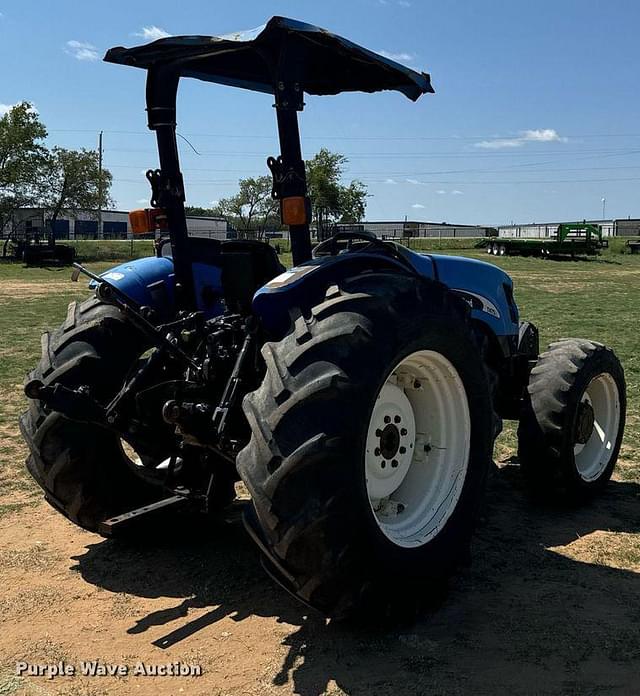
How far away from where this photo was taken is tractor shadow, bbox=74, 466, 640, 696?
127 inches

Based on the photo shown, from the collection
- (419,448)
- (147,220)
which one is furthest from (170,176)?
(419,448)

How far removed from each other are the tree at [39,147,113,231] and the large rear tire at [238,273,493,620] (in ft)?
167

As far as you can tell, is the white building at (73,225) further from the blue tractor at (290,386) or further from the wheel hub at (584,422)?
the wheel hub at (584,422)

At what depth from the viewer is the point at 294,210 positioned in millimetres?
3916

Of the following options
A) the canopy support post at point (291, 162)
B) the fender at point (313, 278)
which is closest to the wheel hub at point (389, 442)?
the fender at point (313, 278)

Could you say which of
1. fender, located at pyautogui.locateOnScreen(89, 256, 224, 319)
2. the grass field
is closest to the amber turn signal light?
fender, located at pyautogui.locateOnScreen(89, 256, 224, 319)

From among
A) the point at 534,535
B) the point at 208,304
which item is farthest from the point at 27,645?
the point at 534,535

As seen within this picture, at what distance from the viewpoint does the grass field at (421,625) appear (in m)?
3.25

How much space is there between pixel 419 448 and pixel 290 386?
3.95 ft

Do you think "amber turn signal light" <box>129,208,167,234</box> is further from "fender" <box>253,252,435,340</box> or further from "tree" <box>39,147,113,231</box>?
"tree" <box>39,147,113,231</box>

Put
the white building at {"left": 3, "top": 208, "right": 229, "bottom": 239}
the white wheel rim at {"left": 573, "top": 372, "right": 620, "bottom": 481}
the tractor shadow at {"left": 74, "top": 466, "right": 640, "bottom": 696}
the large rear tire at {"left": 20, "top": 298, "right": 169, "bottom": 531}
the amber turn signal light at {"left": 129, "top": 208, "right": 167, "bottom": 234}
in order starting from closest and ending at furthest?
the tractor shadow at {"left": 74, "top": 466, "right": 640, "bottom": 696} < the large rear tire at {"left": 20, "top": 298, "right": 169, "bottom": 531} < the amber turn signal light at {"left": 129, "top": 208, "right": 167, "bottom": 234} < the white wheel rim at {"left": 573, "top": 372, "right": 620, "bottom": 481} < the white building at {"left": 3, "top": 208, "right": 229, "bottom": 239}

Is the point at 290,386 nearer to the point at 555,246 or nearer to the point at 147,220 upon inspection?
the point at 147,220

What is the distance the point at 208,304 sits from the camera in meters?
4.58

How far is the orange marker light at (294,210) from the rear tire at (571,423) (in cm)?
234
